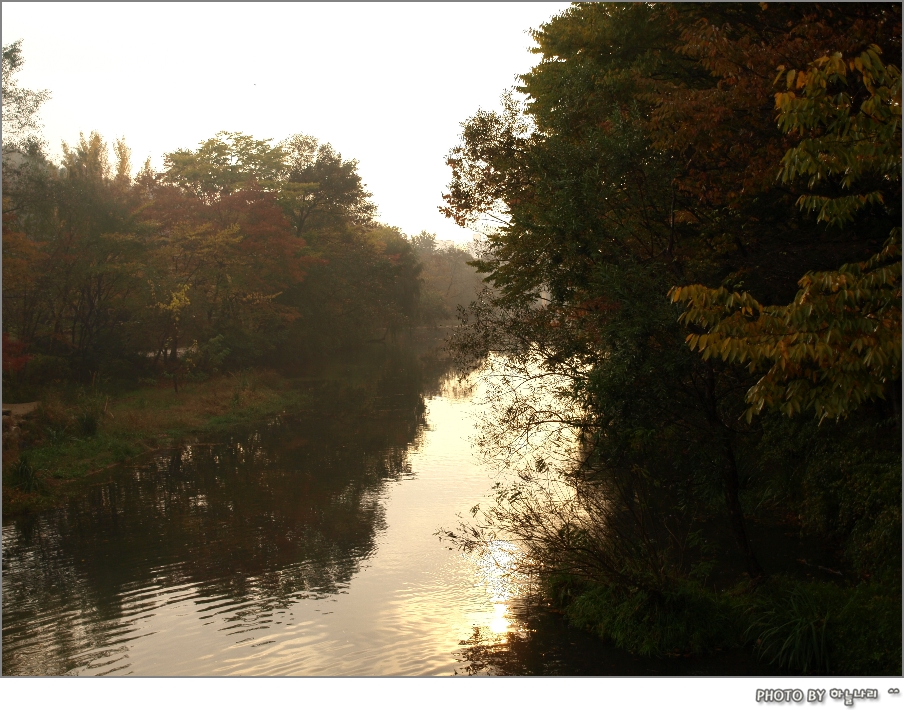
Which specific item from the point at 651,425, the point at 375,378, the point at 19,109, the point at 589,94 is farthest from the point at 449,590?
the point at 375,378

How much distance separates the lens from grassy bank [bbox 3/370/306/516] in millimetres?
16297

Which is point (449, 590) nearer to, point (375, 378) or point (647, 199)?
point (647, 199)

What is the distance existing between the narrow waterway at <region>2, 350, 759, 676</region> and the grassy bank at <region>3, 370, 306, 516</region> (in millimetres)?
883

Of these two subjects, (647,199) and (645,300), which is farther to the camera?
(647,199)

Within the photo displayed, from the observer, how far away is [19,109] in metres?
21.8

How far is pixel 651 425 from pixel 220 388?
21711 mm

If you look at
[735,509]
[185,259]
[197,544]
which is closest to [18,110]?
[185,259]

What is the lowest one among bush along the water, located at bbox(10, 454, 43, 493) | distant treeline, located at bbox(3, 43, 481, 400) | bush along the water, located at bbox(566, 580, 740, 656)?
bush along the water, located at bbox(566, 580, 740, 656)

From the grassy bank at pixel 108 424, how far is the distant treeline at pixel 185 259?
4.02 feet

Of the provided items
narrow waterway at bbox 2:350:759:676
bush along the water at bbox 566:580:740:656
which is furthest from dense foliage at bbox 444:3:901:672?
narrow waterway at bbox 2:350:759:676

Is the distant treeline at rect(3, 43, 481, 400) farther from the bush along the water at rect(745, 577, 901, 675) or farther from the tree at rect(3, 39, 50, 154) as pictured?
the bush along the water at rect(745, 577, 901, 675)

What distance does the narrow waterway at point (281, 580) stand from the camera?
884 centimetres

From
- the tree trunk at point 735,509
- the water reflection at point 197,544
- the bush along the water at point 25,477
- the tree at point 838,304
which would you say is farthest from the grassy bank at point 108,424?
the tree at point 838,304

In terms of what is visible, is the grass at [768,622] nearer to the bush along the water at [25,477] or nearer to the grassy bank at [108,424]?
the bush along the water at [25,477]
